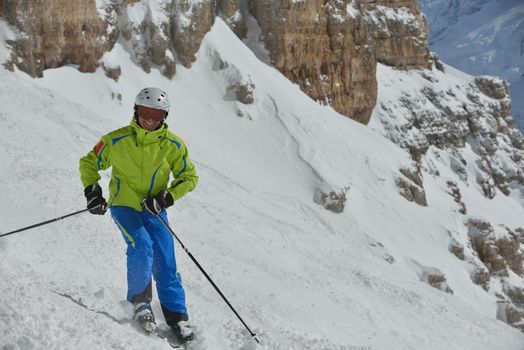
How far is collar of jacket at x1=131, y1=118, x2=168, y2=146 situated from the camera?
5.48m

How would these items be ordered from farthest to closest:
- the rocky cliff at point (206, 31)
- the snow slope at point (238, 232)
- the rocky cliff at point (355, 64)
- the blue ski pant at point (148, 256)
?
the rocky cliff at point (355, 64) → the rocky cliff at point (206, 31) → the snow slope at point (238, 232) → the blue ski pant at point (148, 256)

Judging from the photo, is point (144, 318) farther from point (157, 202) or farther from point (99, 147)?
point (99, 147)

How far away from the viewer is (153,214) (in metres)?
5.54

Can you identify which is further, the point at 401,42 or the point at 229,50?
the point at 401,42

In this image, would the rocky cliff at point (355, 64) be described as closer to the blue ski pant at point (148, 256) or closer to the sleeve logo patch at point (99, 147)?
the sleeve logo patch at point (99, 147)

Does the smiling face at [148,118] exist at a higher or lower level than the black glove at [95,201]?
higher

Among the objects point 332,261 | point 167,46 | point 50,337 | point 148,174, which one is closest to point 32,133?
point 332,261

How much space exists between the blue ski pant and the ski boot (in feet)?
0.51

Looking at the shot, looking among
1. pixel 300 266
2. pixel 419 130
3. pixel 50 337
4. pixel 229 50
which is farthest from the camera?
pixel 419 130

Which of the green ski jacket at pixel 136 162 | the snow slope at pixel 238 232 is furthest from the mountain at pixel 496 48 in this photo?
the green ski jacket at pixel 136 162

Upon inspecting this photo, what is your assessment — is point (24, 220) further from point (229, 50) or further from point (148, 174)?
point (229, 50)

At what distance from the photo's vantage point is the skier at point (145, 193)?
18.1 feet

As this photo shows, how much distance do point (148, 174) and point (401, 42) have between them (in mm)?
52222

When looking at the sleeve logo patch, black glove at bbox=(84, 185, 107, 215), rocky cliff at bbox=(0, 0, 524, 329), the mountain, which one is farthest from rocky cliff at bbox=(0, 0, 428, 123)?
the mountain
